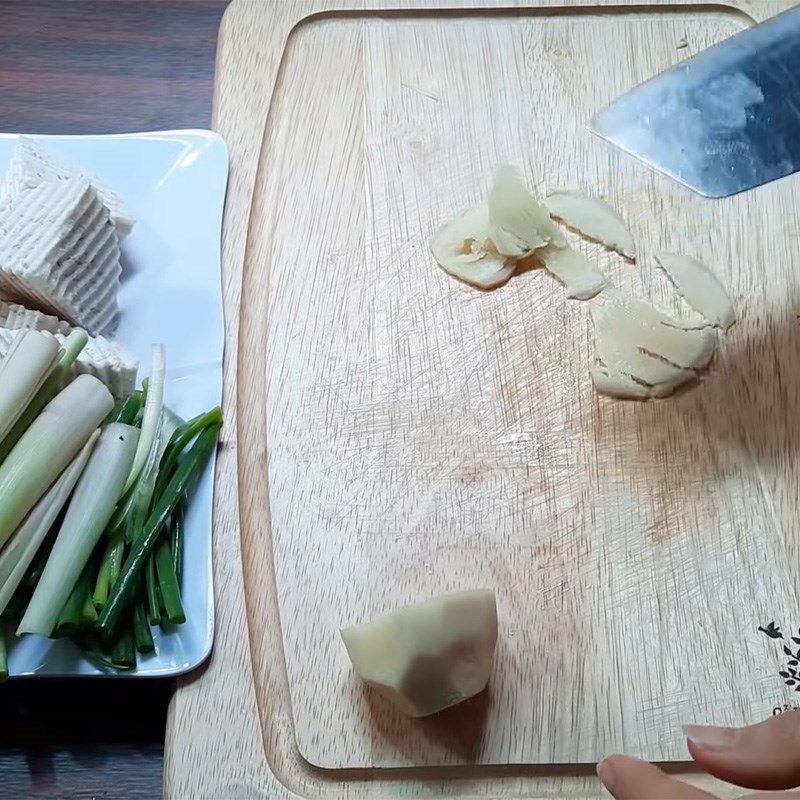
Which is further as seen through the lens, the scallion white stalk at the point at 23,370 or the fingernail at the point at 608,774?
the scallion white stalk at the point at 23,370

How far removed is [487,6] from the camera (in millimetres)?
1364

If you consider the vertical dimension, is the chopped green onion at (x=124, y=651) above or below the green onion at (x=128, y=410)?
below

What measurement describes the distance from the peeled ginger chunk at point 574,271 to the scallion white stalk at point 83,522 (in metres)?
0.55

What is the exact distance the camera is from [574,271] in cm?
119

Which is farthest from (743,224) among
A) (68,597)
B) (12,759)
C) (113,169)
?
(12,759)

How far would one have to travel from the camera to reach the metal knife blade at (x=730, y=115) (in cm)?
109

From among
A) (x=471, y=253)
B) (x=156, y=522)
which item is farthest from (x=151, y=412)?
(x=471, y=253)

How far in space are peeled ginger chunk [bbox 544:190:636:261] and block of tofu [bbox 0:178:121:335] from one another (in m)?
A: 0.57

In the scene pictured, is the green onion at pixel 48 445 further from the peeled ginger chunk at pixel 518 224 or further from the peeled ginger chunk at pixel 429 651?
the peeled ginger chunk at pixel 518 224

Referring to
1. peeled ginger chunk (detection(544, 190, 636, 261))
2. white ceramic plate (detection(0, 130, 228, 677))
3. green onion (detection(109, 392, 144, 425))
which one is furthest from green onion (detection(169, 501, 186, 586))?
peeled ginger chunk (detection(544, 190, 636, 261))

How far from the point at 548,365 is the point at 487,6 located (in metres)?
0.58

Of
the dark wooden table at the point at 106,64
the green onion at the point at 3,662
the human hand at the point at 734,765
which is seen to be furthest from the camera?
the dark wooden table at the point at 106,64

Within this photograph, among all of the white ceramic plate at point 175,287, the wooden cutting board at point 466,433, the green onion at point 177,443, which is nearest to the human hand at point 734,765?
the wooden cutting board at point 466,433

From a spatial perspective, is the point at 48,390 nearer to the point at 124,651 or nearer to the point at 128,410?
the point at 128,410
